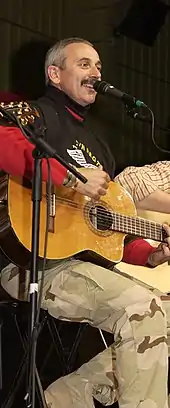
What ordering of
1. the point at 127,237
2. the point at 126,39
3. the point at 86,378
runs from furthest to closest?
the point at 126,39 → the point at 127,237 → the point at 86,378

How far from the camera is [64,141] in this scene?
7.66 feet

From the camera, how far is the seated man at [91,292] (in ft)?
6.51

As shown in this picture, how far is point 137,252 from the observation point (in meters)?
2.44

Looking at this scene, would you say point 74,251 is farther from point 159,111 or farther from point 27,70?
point 159,111

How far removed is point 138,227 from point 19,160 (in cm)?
52

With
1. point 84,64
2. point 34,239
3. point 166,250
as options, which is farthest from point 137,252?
point 34,239

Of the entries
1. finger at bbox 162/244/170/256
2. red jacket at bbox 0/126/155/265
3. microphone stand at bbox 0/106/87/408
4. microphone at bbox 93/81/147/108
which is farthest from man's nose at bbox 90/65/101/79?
microphone stand at bbox 0/106/87/408

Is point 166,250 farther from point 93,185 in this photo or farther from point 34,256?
point 34,256

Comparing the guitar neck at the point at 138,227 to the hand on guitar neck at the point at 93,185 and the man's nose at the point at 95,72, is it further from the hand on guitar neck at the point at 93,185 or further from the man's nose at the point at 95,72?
the man's nose at the point at 95,72

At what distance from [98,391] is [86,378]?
0.23 ft

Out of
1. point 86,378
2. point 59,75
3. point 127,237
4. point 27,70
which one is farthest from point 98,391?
point 27,70

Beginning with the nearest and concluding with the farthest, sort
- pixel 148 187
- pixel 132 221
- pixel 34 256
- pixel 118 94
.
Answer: pixel 34 256 < pixel 118 94 < pixel 132 221 < pixel 148 187

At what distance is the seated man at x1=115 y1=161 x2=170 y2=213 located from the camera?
2.86 meters

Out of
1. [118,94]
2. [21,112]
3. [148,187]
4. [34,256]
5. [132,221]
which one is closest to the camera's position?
[34,256]
